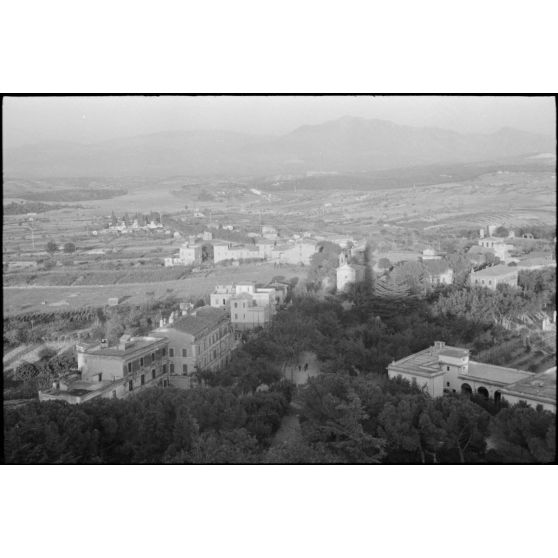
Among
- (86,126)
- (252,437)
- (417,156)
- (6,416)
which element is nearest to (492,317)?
(417,156)

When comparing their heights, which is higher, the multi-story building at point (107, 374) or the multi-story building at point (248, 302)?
the multi-story building at point (248, 302)

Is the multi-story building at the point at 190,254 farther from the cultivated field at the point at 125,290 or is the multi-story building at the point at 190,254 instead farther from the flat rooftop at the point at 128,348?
the flat rooftop at the point at 128,348

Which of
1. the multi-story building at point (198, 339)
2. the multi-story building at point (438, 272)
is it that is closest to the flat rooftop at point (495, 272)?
the multi-story building at point (438, 272)

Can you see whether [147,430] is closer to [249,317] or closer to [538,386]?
[249,317]

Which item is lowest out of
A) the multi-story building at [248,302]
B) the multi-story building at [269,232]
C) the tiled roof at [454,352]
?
the tiled roof at [454,352]

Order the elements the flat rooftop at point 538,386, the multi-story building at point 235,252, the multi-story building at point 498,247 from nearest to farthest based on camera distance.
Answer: the flat rooftop at point 538,386 → the multi-story building at point 498,247 → the multi-story building at point 235,252

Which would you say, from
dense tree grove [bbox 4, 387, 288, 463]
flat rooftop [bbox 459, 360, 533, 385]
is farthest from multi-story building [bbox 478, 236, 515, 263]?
dense tree grove [bbox 4, 387, 288, 463]

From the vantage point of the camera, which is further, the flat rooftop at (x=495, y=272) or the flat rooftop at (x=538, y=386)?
the flat rooftop at (x=495, y=272)

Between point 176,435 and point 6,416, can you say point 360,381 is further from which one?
point 6,416

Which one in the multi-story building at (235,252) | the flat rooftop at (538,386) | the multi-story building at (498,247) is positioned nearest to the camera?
the flat rooftop at (538,386)
